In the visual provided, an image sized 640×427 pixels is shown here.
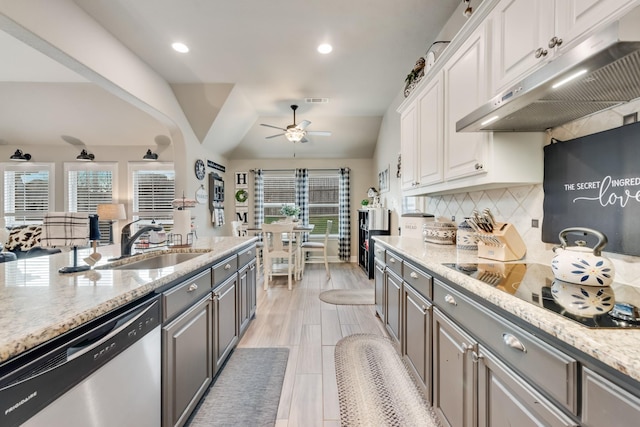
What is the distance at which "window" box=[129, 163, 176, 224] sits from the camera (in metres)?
5.42

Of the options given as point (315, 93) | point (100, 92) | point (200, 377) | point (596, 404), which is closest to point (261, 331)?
point (200, 377)

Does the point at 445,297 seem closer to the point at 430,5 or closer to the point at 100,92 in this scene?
the point at 430,5

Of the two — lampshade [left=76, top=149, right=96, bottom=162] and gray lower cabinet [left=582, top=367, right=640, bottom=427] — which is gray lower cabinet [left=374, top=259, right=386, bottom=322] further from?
lampshade [left=76, top=149, right=96, bottom=162]

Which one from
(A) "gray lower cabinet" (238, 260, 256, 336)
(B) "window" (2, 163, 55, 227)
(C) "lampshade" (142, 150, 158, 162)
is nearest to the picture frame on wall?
Result: (A) "gray lower cabinet" (238, 260, 256, 336)

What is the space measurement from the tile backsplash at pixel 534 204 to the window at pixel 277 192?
446 cm

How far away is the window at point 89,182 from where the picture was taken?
17.7ft

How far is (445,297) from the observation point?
51.0 inches

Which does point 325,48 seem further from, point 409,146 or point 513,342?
A: point 513,342

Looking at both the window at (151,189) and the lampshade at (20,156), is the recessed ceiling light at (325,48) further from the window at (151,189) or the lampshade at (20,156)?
the lampshade at (20,156)

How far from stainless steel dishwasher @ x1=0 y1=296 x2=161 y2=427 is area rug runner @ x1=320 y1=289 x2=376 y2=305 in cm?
254

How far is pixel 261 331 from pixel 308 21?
9.87 ft

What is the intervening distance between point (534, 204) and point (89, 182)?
712cm

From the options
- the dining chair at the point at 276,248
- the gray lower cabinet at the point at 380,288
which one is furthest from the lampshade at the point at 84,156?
the gray lower cabinet at the point at 380,288

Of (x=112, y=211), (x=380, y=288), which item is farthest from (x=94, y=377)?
(x=112, y=211)
